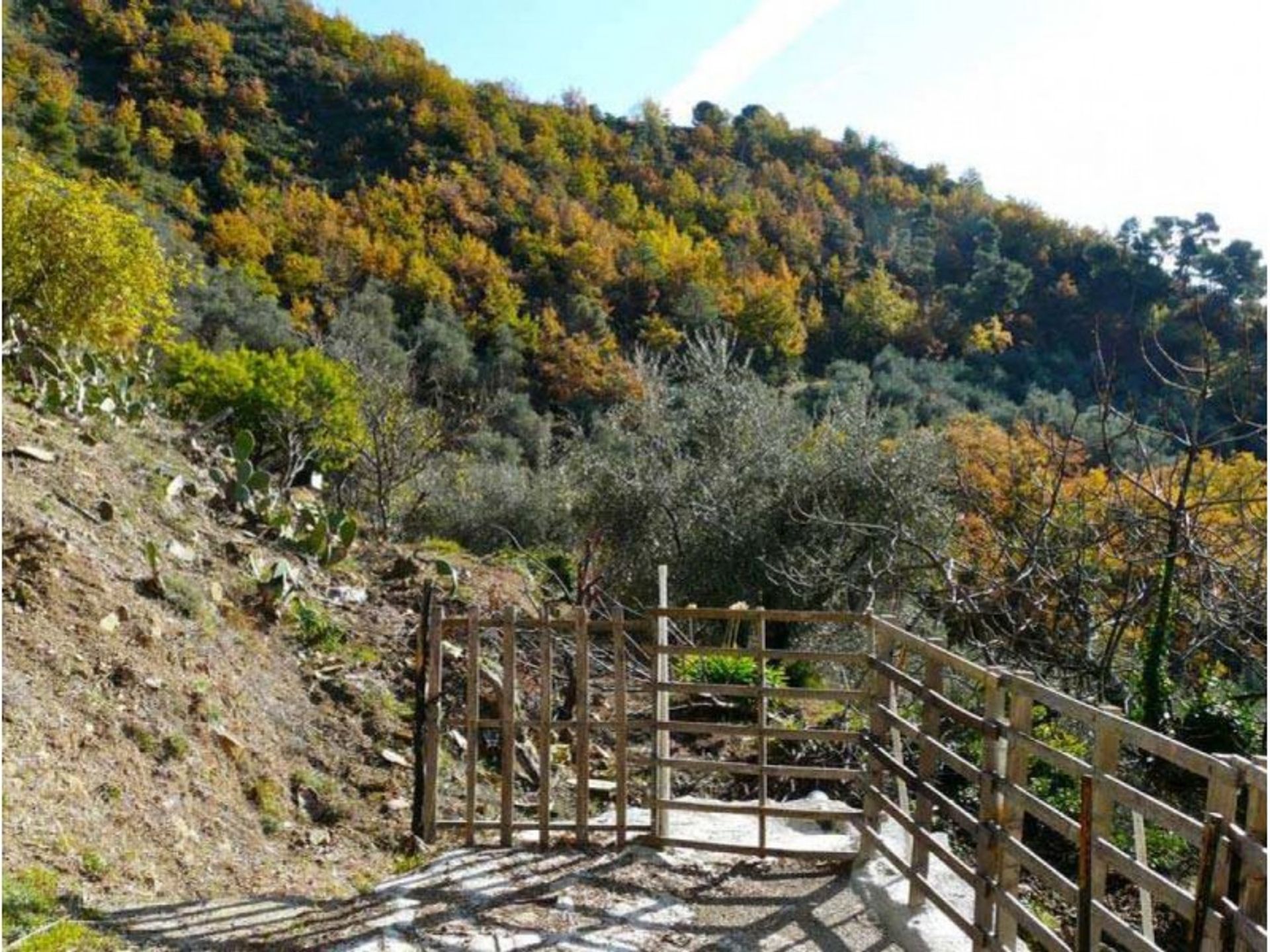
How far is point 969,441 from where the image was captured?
2180 cm

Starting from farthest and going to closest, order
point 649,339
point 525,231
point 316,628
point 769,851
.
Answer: point 525,231
point 649,339
point 316,628
point 769,851

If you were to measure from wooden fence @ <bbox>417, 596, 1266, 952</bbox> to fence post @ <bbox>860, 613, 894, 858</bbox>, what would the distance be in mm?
10

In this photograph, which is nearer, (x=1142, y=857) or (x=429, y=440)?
(x=1142, y=857)

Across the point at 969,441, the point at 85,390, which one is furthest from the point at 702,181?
the point at 85,390

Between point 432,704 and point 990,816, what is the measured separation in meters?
2.83

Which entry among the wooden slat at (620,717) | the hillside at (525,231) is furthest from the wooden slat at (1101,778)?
the hillside at (525,231)

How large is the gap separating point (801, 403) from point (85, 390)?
25761mm

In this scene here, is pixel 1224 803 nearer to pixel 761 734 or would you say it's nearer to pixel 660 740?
pixel 761 734

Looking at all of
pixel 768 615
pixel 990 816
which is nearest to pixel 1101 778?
pixel 990 816

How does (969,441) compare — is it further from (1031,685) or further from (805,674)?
(1031,685)

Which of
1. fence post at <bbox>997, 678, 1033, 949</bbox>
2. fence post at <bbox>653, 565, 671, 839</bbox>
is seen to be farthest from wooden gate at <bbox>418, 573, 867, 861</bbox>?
fence post at <bbox>997, 678, 1033, 949</bbox>

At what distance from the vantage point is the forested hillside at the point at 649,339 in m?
8.03

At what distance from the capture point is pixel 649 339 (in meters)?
43.6

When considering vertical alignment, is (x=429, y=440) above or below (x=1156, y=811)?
above
